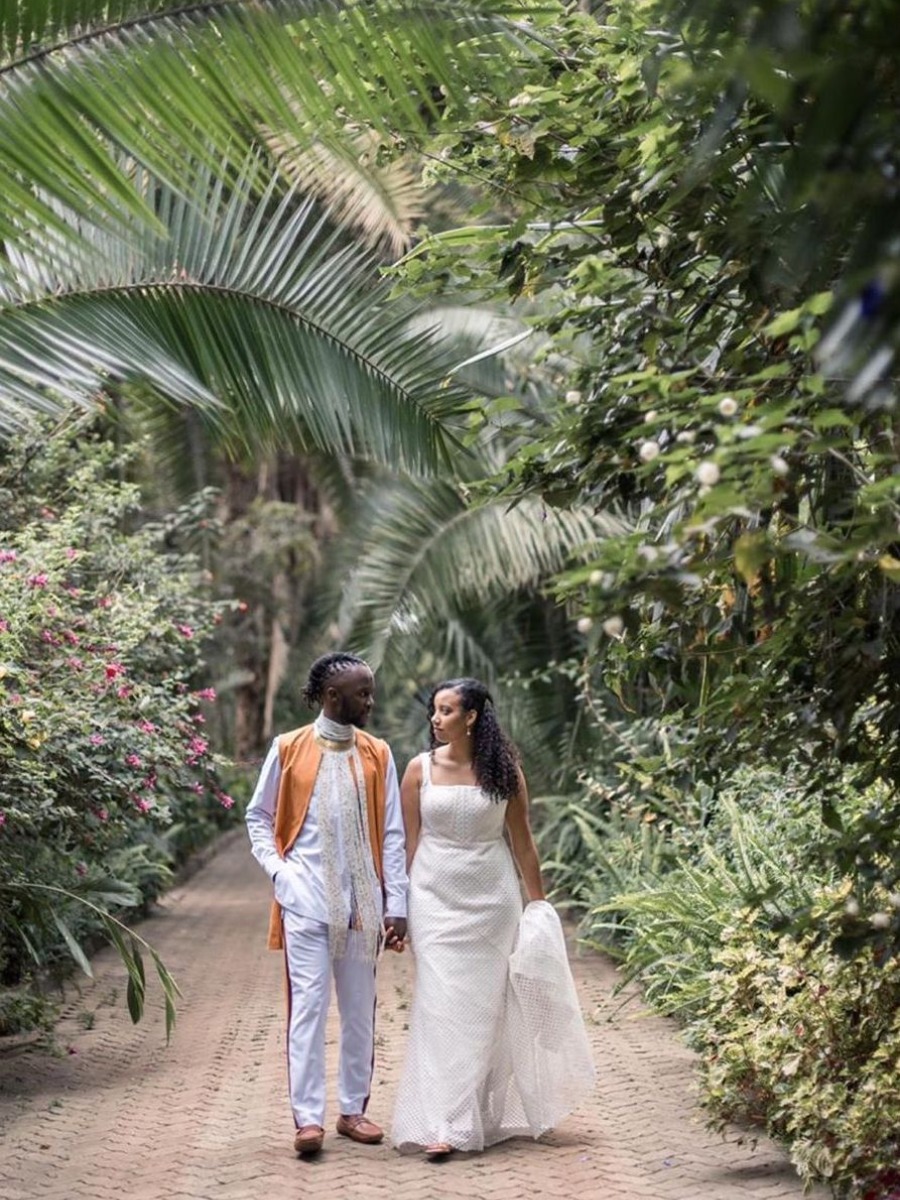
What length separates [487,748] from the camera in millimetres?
7109

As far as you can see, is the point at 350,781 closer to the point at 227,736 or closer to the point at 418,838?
the point at 418,838

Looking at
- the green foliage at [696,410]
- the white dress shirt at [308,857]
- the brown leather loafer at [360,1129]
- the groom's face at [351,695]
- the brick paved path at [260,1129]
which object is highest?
the green foliage at [696,410]

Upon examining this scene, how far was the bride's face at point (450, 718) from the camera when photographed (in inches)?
280

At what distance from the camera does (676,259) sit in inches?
215

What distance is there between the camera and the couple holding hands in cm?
674

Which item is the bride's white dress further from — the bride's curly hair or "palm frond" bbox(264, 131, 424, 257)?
"palm frond" bbox(264, 131, 424, 257)

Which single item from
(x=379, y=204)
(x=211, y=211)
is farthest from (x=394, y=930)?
(x=379, y=204)

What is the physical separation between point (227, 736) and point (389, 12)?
21659 millimetres

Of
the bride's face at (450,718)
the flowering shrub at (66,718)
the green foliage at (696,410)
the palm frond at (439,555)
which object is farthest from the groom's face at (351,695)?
the palm frond at (439,555)

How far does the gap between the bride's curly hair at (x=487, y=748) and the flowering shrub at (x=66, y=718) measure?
2009mm

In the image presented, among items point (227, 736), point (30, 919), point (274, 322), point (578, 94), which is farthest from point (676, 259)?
point (227, 736)

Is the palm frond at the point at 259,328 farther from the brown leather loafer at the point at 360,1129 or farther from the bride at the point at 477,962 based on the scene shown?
the brown leather loafer at the point at 360,1129

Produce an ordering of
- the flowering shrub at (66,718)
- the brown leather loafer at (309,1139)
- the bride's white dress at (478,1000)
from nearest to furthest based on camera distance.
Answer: the brown leather loafer at (309,1139) → the bride's white dress at (478,1000) → the flowering shrub at (66,718)

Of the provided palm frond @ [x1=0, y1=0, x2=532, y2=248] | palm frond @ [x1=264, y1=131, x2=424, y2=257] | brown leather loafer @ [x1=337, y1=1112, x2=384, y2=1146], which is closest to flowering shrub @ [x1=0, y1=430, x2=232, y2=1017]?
brown leather loafer @ [x1=337, y1=1112, x2=384, y2=1146]
